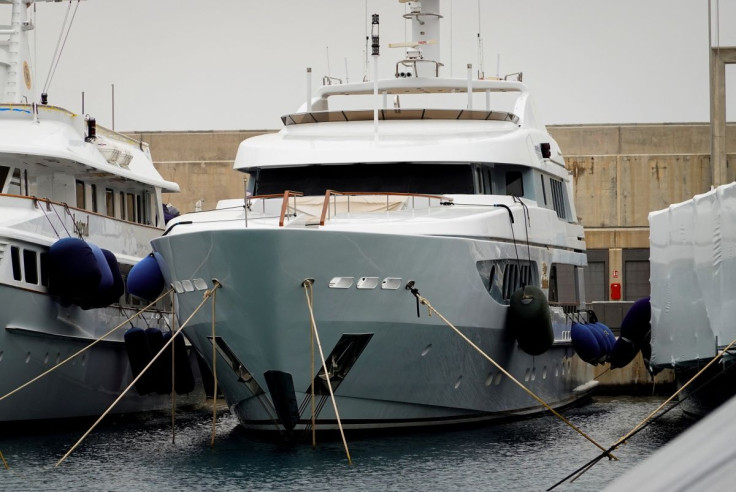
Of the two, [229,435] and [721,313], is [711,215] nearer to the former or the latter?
[721,313]

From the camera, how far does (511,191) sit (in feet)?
61.9

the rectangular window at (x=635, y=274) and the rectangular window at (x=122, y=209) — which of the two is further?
the rectangular window at (x=635, y=274)

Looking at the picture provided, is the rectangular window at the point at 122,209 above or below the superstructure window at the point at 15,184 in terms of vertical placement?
below

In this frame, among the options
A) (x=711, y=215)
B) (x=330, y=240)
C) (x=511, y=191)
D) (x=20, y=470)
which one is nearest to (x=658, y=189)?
(x=511, y=191)

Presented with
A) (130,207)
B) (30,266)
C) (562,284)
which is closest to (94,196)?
(130,207)

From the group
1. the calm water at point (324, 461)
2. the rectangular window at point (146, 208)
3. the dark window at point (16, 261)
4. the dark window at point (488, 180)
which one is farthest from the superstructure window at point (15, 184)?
the dark window at point (488, 180)

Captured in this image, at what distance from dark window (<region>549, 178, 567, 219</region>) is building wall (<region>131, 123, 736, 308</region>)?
10831 millimetres

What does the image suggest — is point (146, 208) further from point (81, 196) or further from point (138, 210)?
point (81, 196)

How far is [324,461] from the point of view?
13.7 meters

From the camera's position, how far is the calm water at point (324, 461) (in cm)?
1262

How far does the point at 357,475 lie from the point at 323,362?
1.57 metres

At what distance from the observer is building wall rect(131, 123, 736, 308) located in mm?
32594

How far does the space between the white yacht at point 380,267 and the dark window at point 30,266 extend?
194cm

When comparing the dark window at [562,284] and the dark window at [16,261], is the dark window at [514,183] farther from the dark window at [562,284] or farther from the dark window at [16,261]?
the dark window at [16,261]
